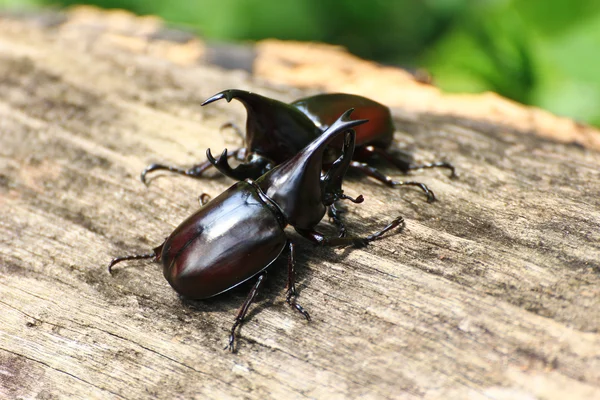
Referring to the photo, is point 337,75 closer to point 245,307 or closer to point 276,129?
point 276,129

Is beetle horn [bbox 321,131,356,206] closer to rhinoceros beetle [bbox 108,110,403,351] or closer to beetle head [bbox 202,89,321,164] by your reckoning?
rhinoceros beetle [bbox 108,110,403,351]

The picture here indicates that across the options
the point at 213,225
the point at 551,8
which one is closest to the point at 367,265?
the point at 213,225

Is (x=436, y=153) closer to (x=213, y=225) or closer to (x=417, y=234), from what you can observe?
(x=417, y=234)

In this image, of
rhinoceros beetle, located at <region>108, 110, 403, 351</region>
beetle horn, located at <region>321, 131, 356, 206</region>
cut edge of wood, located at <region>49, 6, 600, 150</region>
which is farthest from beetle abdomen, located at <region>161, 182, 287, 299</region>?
cut edge of wood, located at <region>49, 6, 600, 150</region>

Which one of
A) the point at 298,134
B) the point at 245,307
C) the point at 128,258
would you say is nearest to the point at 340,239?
the point at 245,307

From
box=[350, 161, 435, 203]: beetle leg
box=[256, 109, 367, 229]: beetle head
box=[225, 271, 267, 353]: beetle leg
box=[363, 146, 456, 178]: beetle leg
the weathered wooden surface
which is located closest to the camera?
the weathered wooden surface

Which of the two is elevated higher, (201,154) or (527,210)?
(527,210)
